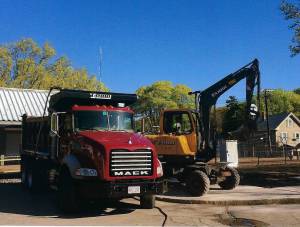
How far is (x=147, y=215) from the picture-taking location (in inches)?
497

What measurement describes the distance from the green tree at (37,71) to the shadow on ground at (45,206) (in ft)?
143

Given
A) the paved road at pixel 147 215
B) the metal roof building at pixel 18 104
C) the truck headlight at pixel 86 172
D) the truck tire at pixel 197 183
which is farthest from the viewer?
the metal roof building at pixel 18 104

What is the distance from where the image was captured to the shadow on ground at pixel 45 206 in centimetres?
1298

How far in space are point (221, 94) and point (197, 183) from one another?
4083 millimetres

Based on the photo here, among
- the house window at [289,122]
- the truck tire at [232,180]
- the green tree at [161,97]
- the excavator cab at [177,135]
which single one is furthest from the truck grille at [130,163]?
the green tree at [161,97]

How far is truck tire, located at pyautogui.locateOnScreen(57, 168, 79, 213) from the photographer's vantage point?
41.2ft

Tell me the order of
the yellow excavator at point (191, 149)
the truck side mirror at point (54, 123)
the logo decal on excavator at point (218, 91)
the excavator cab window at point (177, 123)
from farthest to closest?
the logo decal on excavator at point (218, 91), the excavator cab window at point (177, 123), the yellow excavator at point (191, 149), the truck side mirror at point (54, 123)

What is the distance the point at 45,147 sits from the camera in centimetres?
1620

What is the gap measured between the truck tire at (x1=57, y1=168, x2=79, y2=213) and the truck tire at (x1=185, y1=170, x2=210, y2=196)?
4.46 meters

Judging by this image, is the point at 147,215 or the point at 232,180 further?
the point at 232,180

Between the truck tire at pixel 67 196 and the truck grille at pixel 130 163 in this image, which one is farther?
the truck tire at pixel 67 196

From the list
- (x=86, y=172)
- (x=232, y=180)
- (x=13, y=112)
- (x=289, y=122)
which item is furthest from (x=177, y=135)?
(x=289, y=122)

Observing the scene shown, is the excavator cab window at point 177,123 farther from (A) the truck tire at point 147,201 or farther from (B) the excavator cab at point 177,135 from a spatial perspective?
(A) the truck tire at point 147,201

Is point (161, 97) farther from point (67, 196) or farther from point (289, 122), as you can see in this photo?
point (67, 196)
